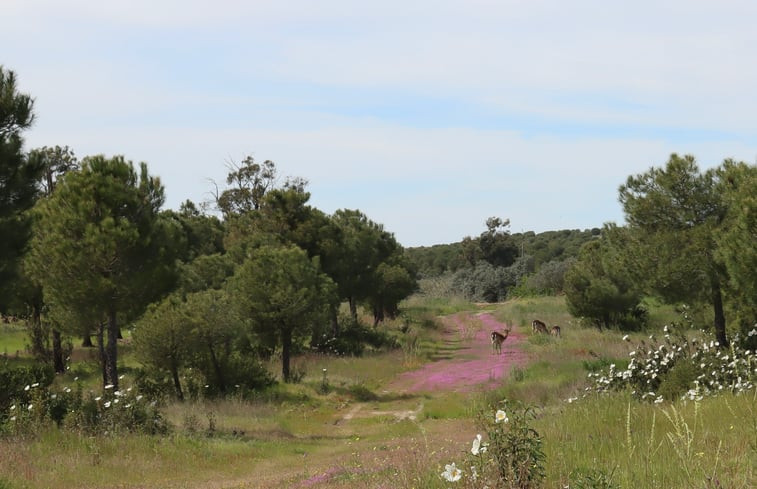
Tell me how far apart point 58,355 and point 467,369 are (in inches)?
637

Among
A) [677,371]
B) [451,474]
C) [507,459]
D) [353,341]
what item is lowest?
[353,341]

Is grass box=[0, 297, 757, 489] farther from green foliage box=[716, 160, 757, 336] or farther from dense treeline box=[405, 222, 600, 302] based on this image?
dense treeline box=[405, 222, 600, 302]

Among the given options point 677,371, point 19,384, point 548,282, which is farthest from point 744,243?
point 548,282

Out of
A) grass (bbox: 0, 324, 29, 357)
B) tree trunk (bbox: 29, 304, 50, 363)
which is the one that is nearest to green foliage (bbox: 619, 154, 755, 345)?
tree trunk (bbox: 29, 304, 50, 363)

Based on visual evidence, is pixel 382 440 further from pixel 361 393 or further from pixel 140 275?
pixel 361 393

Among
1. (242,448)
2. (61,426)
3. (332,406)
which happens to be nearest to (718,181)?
(332,406)

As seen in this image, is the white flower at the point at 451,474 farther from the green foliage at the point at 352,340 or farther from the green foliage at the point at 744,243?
the green foliage at the point at 352,340

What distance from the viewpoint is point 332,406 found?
20578mm

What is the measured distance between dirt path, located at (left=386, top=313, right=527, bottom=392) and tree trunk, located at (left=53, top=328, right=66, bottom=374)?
1299 cm

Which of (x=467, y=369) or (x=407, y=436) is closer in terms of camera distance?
(x=407, y=436)

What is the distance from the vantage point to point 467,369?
25594mm

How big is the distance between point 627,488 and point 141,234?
45.3ft

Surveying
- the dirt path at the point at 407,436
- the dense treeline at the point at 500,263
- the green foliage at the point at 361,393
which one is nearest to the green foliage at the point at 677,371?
the dirt path at the point at 407,436

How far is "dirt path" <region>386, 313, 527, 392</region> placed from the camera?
73.4ft
